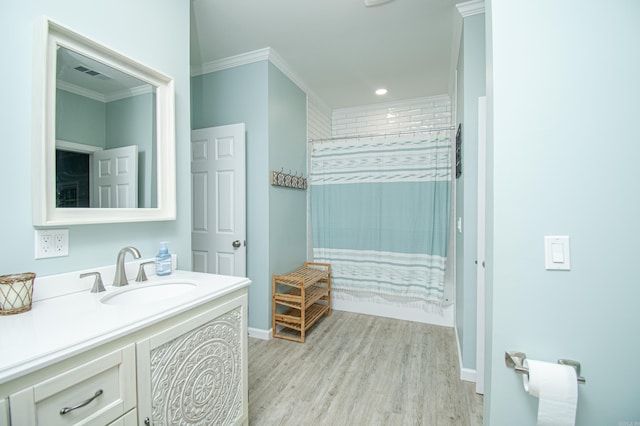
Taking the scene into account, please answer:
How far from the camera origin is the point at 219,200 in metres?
2.67

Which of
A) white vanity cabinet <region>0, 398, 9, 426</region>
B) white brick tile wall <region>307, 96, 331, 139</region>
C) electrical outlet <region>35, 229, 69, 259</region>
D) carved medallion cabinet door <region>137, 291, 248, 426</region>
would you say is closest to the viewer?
white vanity cabinet <region>0, 398, 9, 426</region>

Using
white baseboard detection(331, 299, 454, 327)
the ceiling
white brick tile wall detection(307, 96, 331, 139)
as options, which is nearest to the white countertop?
the ceiling

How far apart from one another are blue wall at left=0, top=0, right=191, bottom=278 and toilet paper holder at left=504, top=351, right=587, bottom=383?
5.47 feet

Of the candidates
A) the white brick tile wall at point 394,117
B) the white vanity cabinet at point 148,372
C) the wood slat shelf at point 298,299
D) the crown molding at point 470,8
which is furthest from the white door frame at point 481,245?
the white brick tile wall at point 394,117

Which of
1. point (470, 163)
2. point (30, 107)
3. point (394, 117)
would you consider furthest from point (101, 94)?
point (394, 117)

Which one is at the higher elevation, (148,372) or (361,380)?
(148,372)

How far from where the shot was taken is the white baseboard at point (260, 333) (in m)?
2.66

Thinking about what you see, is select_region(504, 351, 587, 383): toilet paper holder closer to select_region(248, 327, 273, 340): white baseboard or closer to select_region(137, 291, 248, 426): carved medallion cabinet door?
select_region(137, 291, 248, 426): carved medallion cabinet door

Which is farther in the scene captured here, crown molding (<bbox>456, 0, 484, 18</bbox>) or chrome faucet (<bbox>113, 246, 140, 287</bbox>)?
crown molding (<bbox>456, 0, 484, 18</bbox>)

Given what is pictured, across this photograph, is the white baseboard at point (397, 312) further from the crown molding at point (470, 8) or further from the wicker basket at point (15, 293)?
the wicker basket at point (15, 293)

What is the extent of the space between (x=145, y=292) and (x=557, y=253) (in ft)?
5.54

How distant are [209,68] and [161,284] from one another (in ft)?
7.65

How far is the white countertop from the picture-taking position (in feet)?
2.34

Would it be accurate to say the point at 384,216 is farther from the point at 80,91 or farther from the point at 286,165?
the point at 80,91
